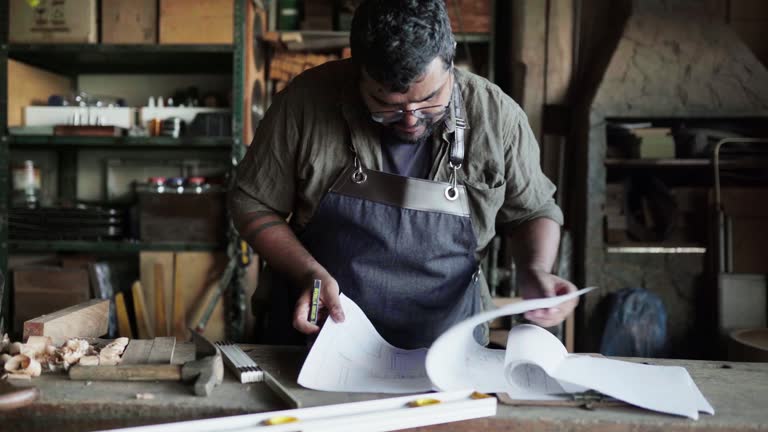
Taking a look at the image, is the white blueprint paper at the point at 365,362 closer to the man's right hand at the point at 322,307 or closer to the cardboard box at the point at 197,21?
the man's right hand at the point at 322,307

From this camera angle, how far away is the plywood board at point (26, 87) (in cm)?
362

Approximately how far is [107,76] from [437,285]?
338cm

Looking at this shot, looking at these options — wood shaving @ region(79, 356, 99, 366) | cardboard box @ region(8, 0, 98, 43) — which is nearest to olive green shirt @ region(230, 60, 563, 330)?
wood shaving @ region(79, 356, 99, 366)

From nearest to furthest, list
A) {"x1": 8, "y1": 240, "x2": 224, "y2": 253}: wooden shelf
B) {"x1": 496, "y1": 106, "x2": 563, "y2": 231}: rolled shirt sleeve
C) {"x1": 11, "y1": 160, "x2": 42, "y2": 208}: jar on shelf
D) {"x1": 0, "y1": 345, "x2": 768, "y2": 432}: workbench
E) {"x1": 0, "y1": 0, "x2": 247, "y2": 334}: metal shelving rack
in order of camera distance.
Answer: {"x1": 0, "y1": 345, "x2": 768, "y2": 432}: workbench < {"x1": 496, "y1": 106, "x2": 563, "y2": 231}: rolled shirt sleeve < {"x1": 0, "y1": 0, "x2": 247, "y2": 334}: metal shelving rack < {"x1": 8, "y1": 240, "x2": 224, "y2": 253}: wooden shelf < {"x1": 11, "y1": 160, "x2": 42, "y2": 208}: jar on shelf

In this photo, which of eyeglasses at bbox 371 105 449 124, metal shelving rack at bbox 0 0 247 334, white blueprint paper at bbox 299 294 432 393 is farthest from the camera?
metal shelving rack at bbox 0 0 247 334

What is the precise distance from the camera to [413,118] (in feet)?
4.80

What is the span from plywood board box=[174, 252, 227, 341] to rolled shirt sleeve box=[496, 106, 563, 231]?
7.43 feet

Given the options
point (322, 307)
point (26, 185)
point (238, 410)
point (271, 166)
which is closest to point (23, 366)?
point (238, 410)

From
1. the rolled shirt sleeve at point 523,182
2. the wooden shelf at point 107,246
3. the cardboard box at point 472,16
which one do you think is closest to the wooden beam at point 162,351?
the rolled shirt sleeve at point 523,182

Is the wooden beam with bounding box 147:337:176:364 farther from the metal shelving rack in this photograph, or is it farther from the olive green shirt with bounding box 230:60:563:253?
the metal shelving rack

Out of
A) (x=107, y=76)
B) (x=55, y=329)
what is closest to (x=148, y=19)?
(x=107, y=76)

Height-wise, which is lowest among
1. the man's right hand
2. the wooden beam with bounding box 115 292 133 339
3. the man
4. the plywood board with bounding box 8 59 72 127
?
the wooden beam with bounding box 115 292 133 339

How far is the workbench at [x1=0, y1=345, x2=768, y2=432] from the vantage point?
1.04 meters

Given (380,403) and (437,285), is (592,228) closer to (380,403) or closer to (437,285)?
(437,285)
